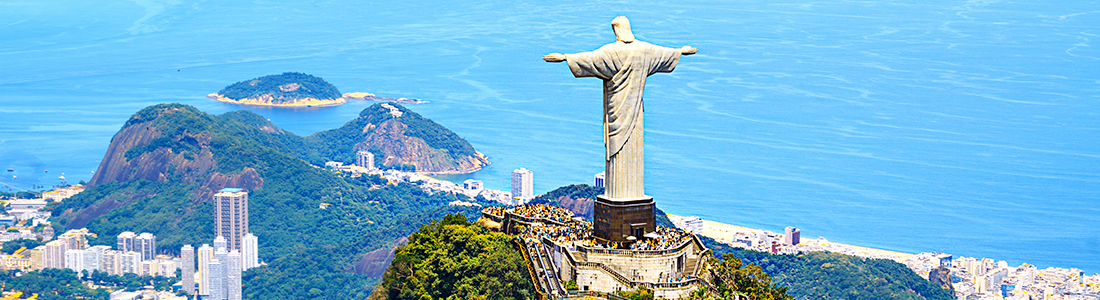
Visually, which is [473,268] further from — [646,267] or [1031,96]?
[1031,96]

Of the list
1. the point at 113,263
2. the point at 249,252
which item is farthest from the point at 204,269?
the point at 113,263

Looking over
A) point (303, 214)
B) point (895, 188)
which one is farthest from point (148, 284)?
point (895, 188)

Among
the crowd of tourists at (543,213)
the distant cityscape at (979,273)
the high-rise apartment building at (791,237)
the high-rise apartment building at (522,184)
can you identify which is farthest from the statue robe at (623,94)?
the high-rise apartment building at (522,184)

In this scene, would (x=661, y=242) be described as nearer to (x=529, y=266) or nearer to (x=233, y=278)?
(x=529, y=266)

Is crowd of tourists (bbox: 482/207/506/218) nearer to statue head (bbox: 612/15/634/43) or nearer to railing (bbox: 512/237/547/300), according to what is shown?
railing (bbox: 512/237/547/300)

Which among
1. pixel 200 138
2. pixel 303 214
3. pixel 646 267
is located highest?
pixel 200 138

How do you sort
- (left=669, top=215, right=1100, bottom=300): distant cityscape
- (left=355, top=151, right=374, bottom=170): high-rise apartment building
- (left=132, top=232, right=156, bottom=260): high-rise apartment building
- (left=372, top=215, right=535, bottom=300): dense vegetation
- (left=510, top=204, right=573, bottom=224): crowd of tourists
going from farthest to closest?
1. (left=355, top=151, right=374, bottom=170): high-rise apartment building
2. (left=132, top=232, right=156, bottom=260): high-rise apartment building
3. (left=669, top=215, right=1100, bottom=300): distant cityscape
4. (left=510, top=204, right=573, bottom=224): crowd of tourists
5. (left=372, top=215, right=535, bottom=300): dense vegetation

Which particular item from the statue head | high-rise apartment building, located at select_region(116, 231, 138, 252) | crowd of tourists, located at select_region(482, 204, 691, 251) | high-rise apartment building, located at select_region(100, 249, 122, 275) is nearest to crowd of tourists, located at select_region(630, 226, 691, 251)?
crowd of tourists, located at select_region(482, 204, 691, 251)
